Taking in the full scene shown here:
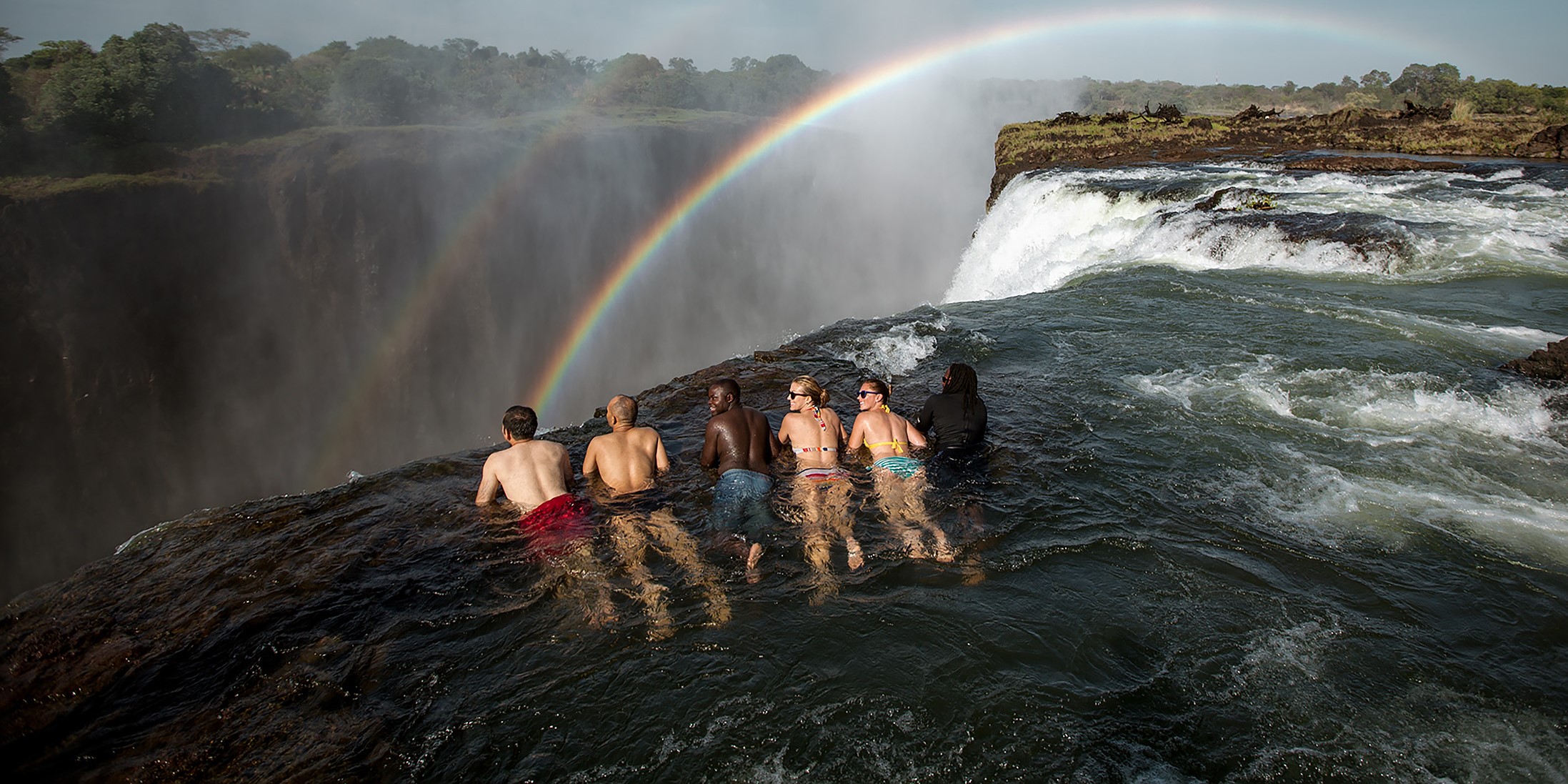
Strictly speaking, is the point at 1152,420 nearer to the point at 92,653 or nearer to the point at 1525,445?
the point at 1525,445

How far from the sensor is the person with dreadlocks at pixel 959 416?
6281 mm

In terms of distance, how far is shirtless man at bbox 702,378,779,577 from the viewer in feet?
17.5

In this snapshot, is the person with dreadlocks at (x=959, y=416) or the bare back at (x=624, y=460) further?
the person with dreadlocks at (x=959, y=416)

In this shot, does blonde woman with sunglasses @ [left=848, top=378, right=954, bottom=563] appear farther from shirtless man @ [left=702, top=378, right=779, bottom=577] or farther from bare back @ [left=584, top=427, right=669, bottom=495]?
bare back @ [left=584, top=427, right=669, bottom=495]

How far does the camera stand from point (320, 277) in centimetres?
2769

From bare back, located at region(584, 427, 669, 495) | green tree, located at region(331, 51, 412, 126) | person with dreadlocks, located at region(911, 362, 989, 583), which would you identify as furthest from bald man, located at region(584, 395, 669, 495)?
green tree, located at region(331, 51, 412, 126)

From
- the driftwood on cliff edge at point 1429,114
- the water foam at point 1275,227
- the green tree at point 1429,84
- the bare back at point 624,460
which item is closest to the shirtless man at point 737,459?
the bare back at point 624,460

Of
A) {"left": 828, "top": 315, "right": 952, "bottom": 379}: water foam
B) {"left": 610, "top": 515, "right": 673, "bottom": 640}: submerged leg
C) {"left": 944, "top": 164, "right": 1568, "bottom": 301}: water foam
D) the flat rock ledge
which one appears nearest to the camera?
{"left": 610, "top": 515, "right": 673, "bottom": 640}: submerged leg

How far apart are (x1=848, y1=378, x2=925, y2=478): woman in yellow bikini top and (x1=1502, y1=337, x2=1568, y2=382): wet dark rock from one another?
6656mm

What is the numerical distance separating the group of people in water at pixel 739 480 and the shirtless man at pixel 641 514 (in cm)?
1

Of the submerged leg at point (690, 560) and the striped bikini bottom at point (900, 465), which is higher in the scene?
the striped bikini bottom at point (900, 465)

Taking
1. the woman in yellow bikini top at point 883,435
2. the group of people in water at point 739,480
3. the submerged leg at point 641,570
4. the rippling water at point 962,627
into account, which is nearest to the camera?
the rippling water at point 962,627

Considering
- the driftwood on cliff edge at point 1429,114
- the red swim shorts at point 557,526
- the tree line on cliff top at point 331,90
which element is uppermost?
the tree line on cliff top at point 331,90

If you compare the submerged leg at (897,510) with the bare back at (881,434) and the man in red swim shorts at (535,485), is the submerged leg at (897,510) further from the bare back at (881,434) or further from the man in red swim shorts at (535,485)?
the man in red swim shorts at (535,485)
